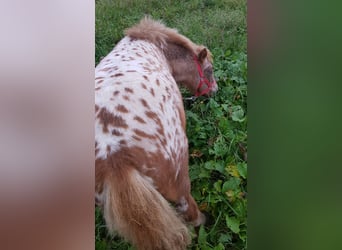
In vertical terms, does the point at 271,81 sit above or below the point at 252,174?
above

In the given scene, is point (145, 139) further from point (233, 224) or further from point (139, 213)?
point (233, 224)

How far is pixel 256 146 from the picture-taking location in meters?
1.79

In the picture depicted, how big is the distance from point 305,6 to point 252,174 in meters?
0.75

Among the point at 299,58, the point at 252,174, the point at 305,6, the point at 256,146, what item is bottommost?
the point at 252,174

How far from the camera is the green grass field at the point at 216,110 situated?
1797 millimetres

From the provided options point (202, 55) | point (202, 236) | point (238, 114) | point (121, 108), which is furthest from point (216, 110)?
point (202, 236)

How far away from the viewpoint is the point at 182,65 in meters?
1.88

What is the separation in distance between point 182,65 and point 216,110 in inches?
10.3

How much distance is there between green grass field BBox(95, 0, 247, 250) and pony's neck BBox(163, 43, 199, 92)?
8 cm

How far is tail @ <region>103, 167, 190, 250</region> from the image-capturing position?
1707 mm

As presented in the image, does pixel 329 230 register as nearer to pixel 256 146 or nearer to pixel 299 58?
pixel 256 146

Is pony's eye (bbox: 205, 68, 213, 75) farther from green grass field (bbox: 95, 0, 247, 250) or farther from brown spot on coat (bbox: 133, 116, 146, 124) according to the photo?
brown spot on coat (bbox: 133, 116, 146, 124)

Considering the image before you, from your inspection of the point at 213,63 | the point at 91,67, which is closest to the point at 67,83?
the point at 91,67

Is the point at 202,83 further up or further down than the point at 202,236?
further up
